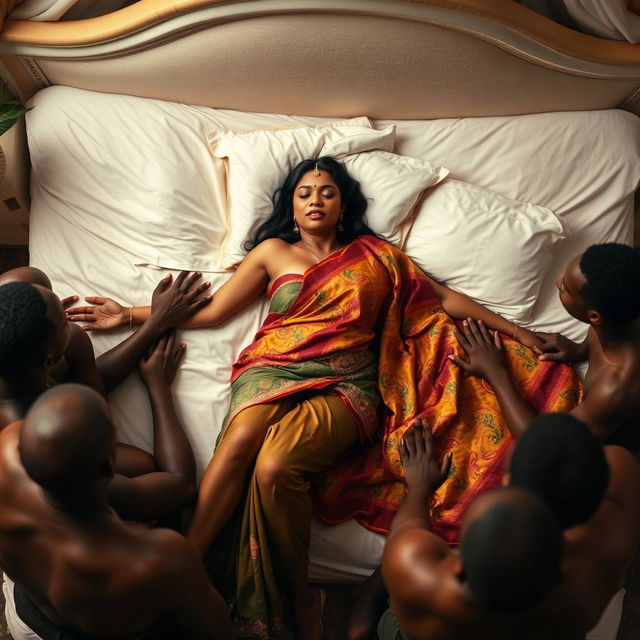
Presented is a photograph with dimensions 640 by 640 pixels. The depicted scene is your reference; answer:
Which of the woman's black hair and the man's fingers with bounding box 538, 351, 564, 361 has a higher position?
the woman's black hair

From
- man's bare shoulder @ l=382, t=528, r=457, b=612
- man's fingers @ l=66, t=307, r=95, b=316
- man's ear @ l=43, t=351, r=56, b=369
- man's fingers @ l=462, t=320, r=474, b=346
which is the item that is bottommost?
man's fingers @ l=462, t=320, r=474, b=346

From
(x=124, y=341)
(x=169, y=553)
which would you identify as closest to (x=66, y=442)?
(x=169, y=553)

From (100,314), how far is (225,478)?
0.70 m

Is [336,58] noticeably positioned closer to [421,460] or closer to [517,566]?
[421,460]

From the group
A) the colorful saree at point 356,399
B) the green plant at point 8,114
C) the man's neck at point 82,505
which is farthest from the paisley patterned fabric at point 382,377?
the green plant at point 8,114

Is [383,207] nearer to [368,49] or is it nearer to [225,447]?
[368,49]

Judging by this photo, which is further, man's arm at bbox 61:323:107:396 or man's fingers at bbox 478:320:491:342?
man's fingers at bbox 478:320:491:342

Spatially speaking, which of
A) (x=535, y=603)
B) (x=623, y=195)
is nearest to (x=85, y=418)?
(x=535, y=603)

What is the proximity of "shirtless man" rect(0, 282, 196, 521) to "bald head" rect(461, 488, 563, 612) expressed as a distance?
910 millimetres

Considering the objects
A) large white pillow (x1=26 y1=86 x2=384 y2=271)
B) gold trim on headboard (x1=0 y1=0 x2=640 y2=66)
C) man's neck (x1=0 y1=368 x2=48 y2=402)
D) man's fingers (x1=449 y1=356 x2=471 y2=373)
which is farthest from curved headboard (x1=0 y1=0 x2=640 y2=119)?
man's neck (x1=0 y1=368 x2=48 y2=402)

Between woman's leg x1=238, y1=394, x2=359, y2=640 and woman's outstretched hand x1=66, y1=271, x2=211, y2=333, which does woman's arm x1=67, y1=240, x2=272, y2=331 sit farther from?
woman's leg x1=238, y1=394, x2=359, y2=640

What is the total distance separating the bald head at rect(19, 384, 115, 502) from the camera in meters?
1.19

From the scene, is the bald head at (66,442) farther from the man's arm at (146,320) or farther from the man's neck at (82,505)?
the man's arm at (146,320)

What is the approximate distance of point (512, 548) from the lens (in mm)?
1015
